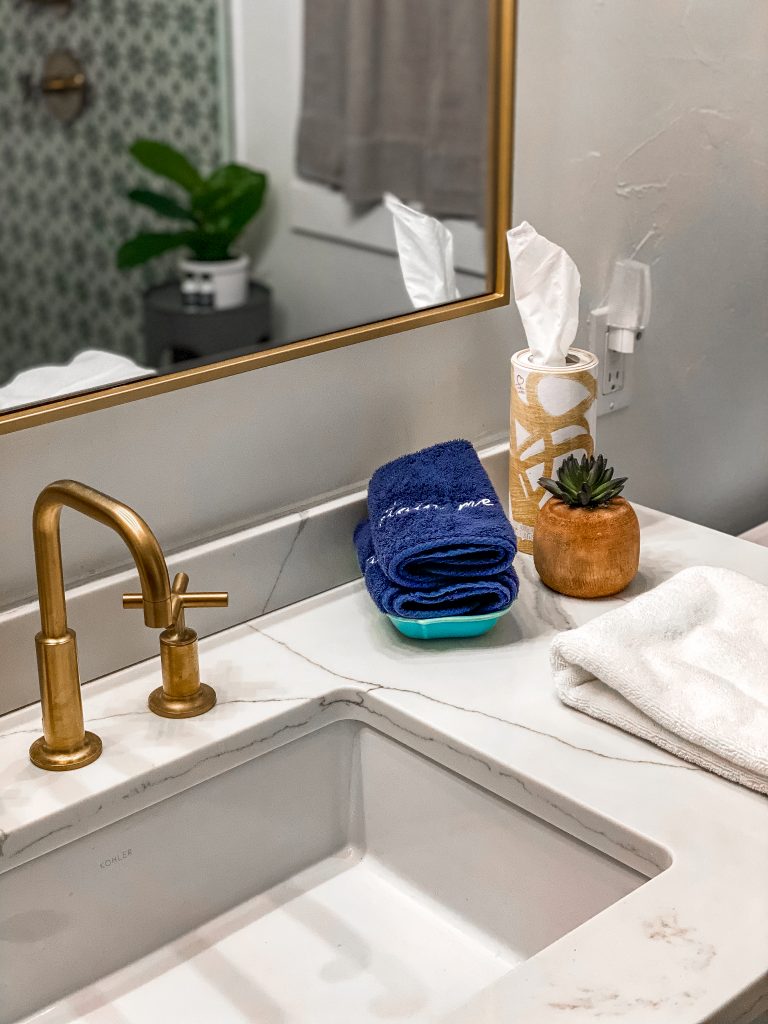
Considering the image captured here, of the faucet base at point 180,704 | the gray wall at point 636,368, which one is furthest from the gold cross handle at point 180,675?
the gray wall at point 636,368

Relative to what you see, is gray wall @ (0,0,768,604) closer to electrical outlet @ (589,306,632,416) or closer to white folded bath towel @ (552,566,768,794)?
electrical outlet @ (589,306,632,416)

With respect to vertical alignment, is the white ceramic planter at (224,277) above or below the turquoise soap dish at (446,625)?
above

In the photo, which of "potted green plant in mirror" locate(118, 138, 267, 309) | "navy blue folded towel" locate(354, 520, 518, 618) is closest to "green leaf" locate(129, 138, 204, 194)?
"potted green plant in mirror" locate(118, 138, 267, 309)

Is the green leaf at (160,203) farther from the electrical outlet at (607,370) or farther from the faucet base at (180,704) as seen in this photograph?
the electrical outlet at (607,370)

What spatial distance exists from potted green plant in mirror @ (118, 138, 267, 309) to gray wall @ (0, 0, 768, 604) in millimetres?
106

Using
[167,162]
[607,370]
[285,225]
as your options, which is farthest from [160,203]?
[607,370]

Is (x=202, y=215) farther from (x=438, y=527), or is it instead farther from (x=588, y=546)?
(x=588, y=546)

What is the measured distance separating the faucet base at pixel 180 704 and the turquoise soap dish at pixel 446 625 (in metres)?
0.19

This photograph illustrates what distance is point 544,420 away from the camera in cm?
127

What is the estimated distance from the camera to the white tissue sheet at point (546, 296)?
4.12ft

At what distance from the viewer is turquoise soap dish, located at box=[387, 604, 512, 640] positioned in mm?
1139

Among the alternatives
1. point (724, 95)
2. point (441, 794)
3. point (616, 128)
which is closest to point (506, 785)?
point (441, 794)

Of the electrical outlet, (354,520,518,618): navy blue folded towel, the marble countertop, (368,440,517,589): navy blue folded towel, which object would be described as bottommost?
the marble countertop

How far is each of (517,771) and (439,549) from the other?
0.22 metres
